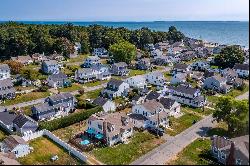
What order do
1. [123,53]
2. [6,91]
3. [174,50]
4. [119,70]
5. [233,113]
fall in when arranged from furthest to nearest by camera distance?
[174,50] < [123,53] < [119,70] < [6,91] < [233,113]

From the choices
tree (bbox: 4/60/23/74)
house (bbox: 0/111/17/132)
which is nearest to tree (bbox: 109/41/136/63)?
tree (bbox: 4/60/23/74)

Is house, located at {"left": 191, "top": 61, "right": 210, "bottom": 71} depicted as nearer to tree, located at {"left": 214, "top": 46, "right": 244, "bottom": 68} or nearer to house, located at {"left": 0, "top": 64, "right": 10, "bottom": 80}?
tree, located at {"left": 214, "top": 46, "right": 244, "bottom": 68}

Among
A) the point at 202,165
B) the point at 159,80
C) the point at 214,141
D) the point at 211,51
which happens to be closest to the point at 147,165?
the point at 202,165

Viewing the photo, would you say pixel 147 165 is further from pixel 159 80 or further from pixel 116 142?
pixel 159 80

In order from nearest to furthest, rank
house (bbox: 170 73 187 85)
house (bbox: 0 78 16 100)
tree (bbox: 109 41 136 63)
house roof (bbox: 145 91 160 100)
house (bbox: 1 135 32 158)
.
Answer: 1. house (bbox: 1 135 32 158)
2. house roof (bbox: 145 91 160 100)
3. house (bbox: 0 78 16 100)
4. house (bbox: 170 73 187 85)
5. tree (bbox: 109 41 136 63)

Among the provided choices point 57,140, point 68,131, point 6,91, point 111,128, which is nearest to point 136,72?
point 6,91

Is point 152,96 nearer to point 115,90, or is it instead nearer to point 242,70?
point 115,90
